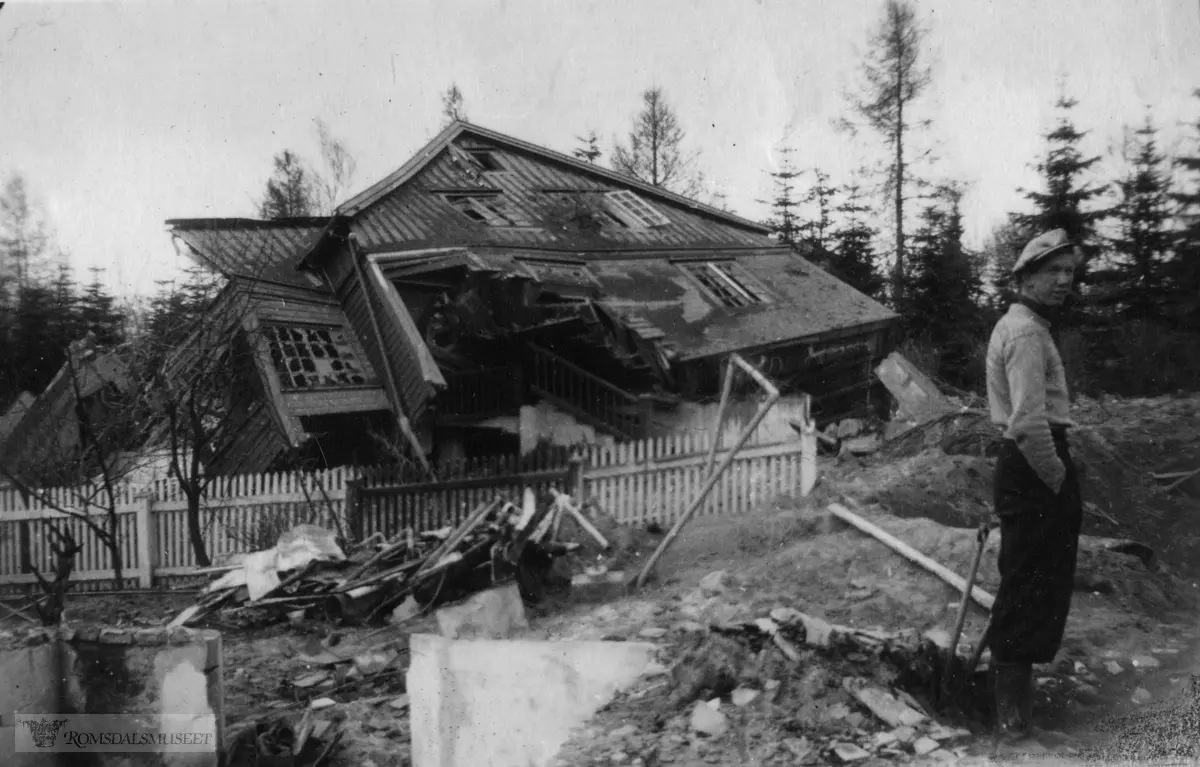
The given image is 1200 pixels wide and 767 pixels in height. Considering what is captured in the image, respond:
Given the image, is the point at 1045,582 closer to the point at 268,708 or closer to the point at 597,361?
the point at 268,708

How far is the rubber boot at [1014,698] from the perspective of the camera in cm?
360

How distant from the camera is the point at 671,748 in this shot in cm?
372

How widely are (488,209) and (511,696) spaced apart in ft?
38.2

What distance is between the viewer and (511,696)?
438 cm

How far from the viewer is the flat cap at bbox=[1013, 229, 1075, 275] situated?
145 inches

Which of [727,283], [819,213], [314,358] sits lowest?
[314,358]

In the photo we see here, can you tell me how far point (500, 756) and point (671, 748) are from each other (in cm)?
95

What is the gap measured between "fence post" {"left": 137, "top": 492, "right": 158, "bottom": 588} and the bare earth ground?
2.22m

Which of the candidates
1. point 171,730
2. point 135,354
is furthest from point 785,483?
point 135,354

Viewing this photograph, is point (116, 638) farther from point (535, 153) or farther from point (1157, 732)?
point (535, 153)

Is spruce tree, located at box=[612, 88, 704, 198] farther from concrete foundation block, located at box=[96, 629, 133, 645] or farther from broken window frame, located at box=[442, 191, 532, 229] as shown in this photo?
concrete foundation block, located at box=[96, 629, 133, 645]

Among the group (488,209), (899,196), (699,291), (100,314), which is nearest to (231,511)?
(100,314)

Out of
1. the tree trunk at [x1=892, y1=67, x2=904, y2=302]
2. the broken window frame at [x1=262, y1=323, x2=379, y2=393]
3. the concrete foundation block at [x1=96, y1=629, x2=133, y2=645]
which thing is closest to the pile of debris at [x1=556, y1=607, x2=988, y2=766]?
the concrete foundation block at [x1=96, y1=629, x2=133, y2=645]

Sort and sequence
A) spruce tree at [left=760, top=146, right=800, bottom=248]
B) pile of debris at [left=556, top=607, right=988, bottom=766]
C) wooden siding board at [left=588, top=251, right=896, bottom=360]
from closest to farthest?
1. pile of debris at [left=556, top=607, right=988, bottom=766]
2. wooden siding board at [left=588, top=251, right=896, bottom=360]
3. spruce tree at [left=760, top=146, right=800, bottom=248]
